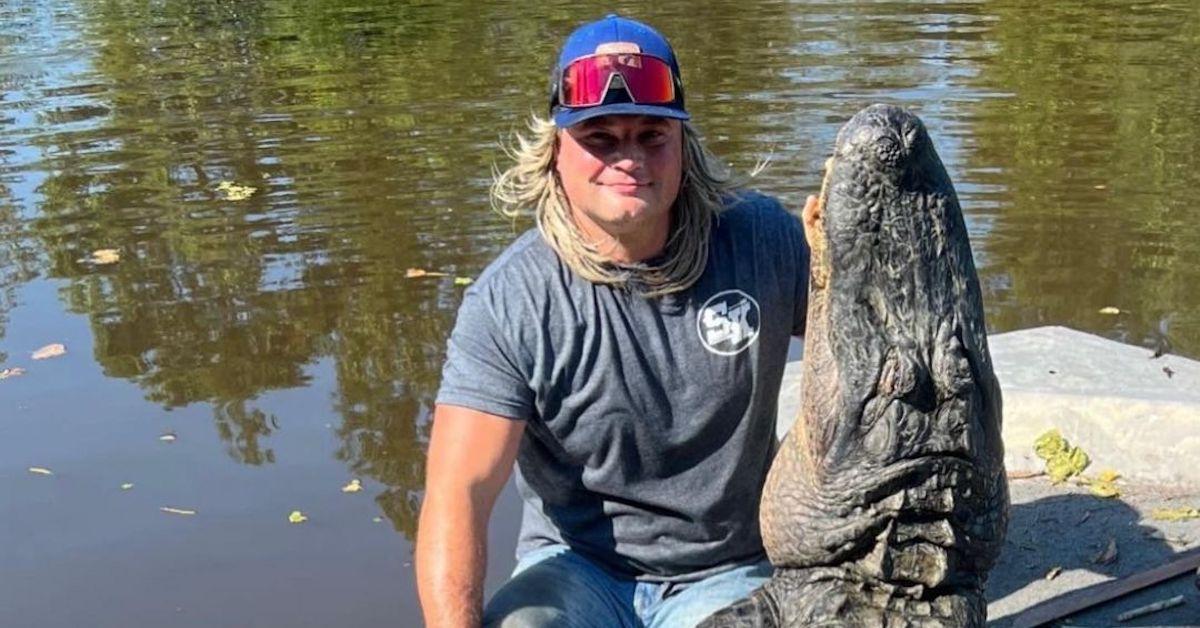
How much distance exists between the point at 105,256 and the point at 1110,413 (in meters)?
6.50

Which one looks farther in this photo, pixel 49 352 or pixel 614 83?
pixel 49 352

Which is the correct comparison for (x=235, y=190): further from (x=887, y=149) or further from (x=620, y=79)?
(x=887, y=149)

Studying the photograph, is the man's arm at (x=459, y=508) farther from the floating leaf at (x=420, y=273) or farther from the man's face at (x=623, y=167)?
the floating leaf at (x=420, y=273)

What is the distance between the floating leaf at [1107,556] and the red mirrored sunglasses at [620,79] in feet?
7.42

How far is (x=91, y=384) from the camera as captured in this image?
22.6ft

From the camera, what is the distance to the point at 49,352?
7.32 metres

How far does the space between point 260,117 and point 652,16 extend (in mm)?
6177

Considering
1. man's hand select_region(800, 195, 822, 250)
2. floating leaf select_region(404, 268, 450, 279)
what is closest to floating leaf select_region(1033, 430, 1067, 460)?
man's hand select_region(800, 195, 822, 250)

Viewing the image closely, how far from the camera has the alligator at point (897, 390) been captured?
2402 mm

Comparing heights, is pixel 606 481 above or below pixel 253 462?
above

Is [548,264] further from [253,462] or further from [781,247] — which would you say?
[253,462]

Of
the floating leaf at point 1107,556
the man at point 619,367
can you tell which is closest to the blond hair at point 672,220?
the man at point 619,367

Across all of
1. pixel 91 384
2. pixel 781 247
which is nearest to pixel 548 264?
pixel 781 247

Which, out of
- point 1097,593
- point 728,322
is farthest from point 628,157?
point 1097,593
